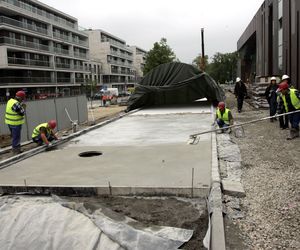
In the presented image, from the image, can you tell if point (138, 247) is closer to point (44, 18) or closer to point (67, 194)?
point (67, 194)

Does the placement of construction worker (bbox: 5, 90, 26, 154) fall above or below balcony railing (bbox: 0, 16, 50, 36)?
below

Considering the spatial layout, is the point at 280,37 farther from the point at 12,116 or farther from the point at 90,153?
the point at 12,116

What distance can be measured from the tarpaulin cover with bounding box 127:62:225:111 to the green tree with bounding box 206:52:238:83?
7159 centimetres

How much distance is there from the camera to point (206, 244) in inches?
151

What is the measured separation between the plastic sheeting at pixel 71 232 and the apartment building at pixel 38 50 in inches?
1733

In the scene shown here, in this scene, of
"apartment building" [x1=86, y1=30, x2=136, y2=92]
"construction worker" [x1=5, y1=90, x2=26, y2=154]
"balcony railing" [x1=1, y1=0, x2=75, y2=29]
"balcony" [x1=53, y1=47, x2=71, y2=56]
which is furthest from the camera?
"apartment building" [x1=86, y1=30, x2=136, y2=92]

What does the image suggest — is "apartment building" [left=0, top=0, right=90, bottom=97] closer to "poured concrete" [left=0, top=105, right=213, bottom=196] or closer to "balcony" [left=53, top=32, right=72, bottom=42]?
"balcony" [left=53, top=32, right=72, bottom=42]

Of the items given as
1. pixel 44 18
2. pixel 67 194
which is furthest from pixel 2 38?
pixel 67 194

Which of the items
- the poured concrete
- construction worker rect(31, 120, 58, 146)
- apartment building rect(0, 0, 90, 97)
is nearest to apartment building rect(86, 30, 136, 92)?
apartment building rect(0, 0, 90, 97)

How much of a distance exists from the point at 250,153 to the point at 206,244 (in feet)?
15.5

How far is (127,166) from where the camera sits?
7258 millimetres

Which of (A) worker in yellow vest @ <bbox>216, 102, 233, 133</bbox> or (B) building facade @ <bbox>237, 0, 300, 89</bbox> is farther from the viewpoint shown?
(B) building facade @ <bbox>237, 0, 300, 89</bbox>

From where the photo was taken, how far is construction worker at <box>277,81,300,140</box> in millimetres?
9628

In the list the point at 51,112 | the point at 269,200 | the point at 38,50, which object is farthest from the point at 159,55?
the point at 269,200
